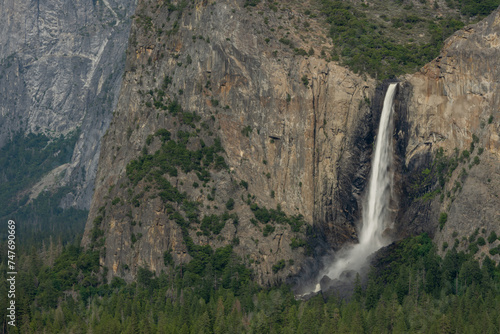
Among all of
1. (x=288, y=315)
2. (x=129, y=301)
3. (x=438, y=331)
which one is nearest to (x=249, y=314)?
(x=288, y=315)

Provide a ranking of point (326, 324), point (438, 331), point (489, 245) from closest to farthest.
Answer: point (438, 331) → point (326, 324) → point (489, 245)

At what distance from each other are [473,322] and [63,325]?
237ft

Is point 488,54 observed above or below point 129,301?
above

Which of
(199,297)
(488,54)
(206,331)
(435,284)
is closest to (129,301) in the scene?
(199,297)

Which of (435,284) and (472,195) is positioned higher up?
(472,195)

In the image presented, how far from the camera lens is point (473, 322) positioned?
6585 inches

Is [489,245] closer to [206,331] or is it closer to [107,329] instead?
[206,331]

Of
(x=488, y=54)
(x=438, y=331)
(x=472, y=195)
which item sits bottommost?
(x=438, y=331)

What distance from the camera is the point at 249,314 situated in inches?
7589

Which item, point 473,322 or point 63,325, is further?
point 63,325

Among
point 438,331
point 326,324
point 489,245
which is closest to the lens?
point 438,331

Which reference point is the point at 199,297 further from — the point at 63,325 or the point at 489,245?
the point at 489,245

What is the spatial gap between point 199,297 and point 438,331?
52.6 m

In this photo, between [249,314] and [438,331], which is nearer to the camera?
[438,331]
